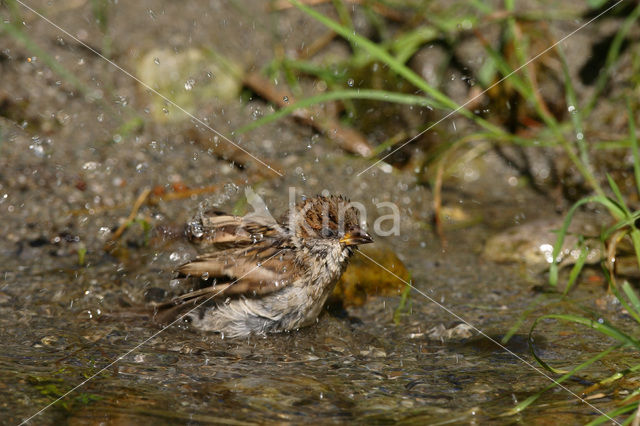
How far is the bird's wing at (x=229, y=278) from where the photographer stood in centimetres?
380

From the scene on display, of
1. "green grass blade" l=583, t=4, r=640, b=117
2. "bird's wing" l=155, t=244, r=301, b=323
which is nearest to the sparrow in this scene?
"bird's wing" l=155, t=244, r=301, b=323

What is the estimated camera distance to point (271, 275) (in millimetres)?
3826

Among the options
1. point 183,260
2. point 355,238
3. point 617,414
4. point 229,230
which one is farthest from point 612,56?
point 617,414

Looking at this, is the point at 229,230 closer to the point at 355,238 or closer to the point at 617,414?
the point at 355,238

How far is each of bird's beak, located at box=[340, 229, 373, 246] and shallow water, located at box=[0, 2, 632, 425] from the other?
0.43m

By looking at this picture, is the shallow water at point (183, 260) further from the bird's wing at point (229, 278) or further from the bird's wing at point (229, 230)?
the bird's wing at point (229, 230)

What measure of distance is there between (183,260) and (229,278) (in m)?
0.71

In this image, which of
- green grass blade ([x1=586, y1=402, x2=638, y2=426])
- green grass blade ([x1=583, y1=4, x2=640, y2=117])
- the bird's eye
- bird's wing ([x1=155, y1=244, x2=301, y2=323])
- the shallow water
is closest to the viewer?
green grass blade ([x1=586, y1=402, x2=638, y2=426])

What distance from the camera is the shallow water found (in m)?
3.00

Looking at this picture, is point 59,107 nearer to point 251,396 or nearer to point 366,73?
point 366,73

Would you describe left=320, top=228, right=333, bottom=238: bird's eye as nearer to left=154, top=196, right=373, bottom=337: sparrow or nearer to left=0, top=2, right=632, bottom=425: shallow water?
left=154, top=196, right=373, bottom=337: sparrow

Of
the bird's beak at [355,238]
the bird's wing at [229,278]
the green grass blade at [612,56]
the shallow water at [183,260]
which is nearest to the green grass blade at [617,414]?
the shallow water at [183,260]

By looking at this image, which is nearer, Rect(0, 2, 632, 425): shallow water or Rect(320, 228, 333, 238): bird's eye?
Rect(0, 2, 632, 425): shallow water

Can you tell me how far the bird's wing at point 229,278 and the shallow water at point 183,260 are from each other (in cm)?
12
